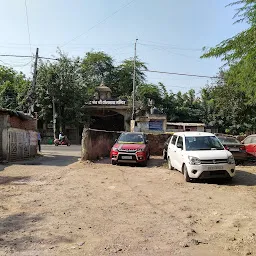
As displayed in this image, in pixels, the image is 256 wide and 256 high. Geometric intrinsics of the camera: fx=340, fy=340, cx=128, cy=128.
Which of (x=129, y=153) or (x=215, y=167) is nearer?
(x=215, y=167)

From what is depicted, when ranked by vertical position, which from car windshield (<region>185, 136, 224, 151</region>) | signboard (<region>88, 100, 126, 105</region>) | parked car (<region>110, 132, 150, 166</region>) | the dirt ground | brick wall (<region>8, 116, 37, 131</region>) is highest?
signboard (<region>88, 100, 126, 105</region>)

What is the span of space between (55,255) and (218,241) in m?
2.43

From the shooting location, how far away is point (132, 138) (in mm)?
16375

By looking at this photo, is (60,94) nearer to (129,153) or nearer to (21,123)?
A: (21,123)

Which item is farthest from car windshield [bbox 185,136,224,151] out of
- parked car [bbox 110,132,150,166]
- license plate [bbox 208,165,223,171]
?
parked car [bbox 110,132,150,166]

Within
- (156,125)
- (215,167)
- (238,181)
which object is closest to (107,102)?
(156,125)

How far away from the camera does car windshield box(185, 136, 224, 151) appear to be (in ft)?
37.3

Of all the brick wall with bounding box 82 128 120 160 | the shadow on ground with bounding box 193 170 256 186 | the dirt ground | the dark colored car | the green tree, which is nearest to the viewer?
the dirt ground

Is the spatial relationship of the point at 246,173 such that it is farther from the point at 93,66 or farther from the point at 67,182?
the point at 93,66

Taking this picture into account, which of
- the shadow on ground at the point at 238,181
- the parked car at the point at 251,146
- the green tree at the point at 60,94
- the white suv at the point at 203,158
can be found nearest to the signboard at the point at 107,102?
the green tree at the point at 60,94

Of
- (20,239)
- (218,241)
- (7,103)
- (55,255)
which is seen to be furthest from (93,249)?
(7,103)

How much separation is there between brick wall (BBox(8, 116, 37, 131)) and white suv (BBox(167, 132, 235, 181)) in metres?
10.2

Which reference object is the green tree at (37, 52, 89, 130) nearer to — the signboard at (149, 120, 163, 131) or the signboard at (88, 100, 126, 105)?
the signboard at (88, 100, 126, 105)

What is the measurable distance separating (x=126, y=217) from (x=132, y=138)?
9.97 meters
